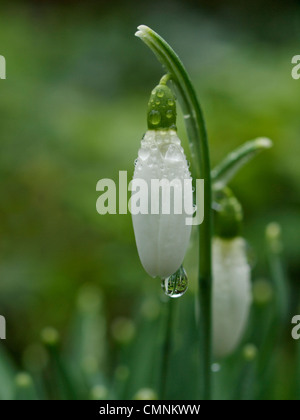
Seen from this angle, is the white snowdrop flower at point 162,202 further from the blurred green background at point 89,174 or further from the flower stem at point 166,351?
the blurred green background at point 89,174

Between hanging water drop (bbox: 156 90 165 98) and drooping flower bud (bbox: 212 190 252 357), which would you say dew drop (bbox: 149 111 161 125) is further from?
drooping flower bud (bbox: 212 190 252 357)

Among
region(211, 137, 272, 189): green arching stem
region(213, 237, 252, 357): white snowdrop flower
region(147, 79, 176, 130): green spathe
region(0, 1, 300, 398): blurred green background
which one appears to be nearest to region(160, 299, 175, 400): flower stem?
region(213, 237, 252, 357): white snowdrop flower

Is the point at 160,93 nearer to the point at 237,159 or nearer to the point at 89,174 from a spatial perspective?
the point at 237,159

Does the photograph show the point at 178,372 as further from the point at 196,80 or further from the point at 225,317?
the point at 196,80

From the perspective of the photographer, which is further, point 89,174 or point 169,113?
point 89,174
